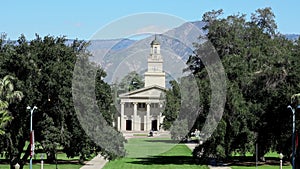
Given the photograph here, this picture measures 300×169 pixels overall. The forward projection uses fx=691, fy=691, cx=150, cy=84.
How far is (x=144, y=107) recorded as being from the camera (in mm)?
126562

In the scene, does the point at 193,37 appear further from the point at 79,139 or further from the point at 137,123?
the point at 137,123

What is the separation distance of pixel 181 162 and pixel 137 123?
7790 centimetres

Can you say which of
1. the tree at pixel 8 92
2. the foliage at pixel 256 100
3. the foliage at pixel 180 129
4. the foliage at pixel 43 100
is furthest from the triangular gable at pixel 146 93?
the tree at pixel 8 92

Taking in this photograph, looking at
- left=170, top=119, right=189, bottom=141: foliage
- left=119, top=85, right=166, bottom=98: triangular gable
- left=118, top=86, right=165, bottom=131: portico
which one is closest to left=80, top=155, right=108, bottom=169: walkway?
left=170, top=119, right=189, bottom=141: foliage

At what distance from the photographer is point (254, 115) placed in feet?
163

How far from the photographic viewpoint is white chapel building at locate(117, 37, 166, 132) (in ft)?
390

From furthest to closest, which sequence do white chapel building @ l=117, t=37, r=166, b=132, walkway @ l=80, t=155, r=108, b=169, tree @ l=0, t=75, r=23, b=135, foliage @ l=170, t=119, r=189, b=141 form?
white chapel building @ l=117, t=37, r=166, b=132 → foliage @ l=170, t=119, r=189, b=141 → walkway @ l=80, t=155, r=108, b=169 → tree @ l=0, t=75, r=23, b=135

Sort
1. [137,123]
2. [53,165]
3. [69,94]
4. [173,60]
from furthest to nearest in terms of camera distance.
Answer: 1. [137,123]
2. [173,60]
3. [53,165]
4. [69,94]

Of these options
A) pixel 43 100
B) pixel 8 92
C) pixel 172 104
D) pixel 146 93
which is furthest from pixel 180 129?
pixel 146 93

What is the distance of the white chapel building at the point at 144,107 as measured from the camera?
119m

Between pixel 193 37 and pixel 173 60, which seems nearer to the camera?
pixel 173 60

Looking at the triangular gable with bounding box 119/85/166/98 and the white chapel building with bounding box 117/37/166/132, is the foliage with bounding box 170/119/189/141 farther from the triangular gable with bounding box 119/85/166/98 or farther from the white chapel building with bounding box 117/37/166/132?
the triangular gable with bounding box 119/85/166/98

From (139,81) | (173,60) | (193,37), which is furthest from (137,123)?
(173,60)

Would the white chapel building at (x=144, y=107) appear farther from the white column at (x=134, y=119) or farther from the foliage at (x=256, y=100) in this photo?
the foliage at (x=256, y=100)
